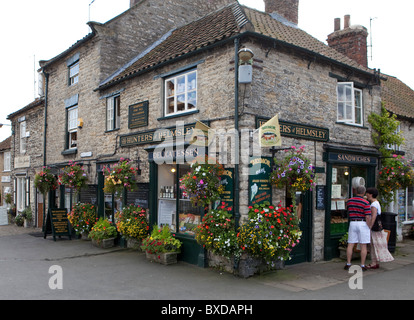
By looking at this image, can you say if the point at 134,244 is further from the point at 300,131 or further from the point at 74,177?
the point at 300,131

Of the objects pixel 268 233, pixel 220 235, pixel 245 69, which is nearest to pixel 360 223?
pixel 268 233

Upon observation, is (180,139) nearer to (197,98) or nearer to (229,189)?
(197,98)

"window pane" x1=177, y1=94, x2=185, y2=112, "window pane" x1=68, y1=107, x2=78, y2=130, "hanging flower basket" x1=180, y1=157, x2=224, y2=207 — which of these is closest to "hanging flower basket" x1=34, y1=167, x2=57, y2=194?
"window pane" x1=68, y1=107, x2=78, y2=130

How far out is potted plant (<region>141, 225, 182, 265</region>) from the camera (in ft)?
29.5

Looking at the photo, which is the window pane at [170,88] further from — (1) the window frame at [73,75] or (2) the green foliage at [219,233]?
(1) the window frame at [73,75]

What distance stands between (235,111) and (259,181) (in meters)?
1.59

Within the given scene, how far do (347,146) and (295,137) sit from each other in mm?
2148

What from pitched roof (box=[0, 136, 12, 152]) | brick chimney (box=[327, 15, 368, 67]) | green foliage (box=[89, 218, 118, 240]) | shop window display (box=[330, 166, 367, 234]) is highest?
brick chimney (box=[327, 15, 368, 67])

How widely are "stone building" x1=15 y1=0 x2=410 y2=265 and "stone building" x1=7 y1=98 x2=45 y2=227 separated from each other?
4972 millimetres

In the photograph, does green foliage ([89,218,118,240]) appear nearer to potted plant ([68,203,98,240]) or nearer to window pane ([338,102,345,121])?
potted plant ([68,203,98,240])

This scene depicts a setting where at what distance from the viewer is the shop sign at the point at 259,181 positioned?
25.8 ft

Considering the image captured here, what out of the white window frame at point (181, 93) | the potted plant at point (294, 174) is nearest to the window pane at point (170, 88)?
the white window frame at point (181, 93)

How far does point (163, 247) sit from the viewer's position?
9.04 m

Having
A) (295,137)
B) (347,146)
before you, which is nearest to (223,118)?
(295,137)
